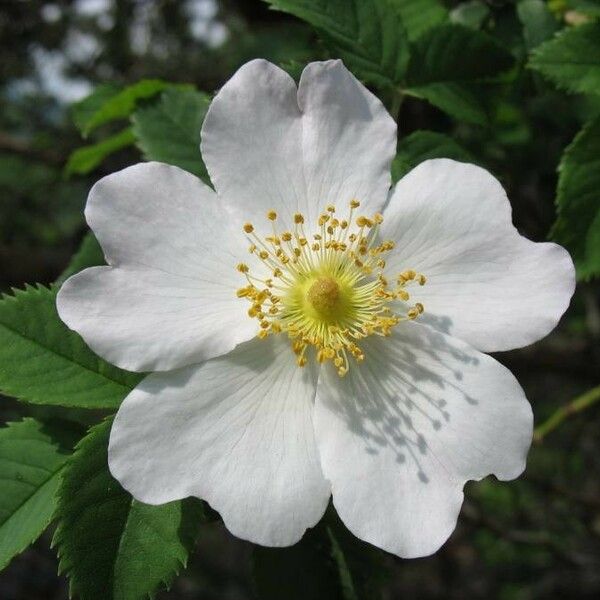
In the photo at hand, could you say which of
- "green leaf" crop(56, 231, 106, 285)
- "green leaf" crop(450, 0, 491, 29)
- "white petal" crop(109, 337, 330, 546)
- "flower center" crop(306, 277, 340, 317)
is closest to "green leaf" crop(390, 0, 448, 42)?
"green leaf" crop(450, 0, 491, 29)

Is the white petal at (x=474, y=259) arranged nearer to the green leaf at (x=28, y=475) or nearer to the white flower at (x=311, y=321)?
the white flower at (x=311, y=321)

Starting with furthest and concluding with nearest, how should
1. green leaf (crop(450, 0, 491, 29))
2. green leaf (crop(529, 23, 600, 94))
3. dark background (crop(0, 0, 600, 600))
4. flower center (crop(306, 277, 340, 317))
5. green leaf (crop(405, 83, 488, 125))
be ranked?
dark background (crop(0, 0, 600, 600)) < green leaf (crop(450, 0, 491, 29)) < green leaf (crop(405, 83, 488, 125)) < green leaf (crop(529, 23, 600, 94)) < flower center (crop(306, 277, 340, 317))

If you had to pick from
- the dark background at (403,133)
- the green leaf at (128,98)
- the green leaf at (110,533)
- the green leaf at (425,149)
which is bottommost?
the dark background at (403,133)

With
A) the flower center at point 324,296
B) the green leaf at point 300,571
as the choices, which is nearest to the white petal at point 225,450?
the flower center at point 324,296

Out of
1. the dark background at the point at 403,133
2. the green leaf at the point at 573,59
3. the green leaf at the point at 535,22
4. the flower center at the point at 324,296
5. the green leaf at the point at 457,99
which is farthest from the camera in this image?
the dark background at the point at 403,133

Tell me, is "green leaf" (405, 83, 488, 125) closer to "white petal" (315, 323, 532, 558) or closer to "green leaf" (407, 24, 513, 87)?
"green leaf" (407, 24, 513, 87)

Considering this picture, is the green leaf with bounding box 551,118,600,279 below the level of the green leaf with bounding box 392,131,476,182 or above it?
below

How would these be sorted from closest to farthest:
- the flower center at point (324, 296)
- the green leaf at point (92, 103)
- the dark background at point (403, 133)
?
1. the flower center at point (324, 296)
2. the green leaf at point (92, 103)
3. the dark background at point (403, 133)
